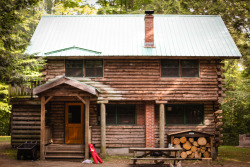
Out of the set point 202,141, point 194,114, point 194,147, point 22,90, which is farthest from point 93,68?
point 202,141

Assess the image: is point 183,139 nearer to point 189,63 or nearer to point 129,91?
point 129,91

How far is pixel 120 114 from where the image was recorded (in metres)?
15.7

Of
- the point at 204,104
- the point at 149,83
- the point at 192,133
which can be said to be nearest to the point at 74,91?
the point at 149,83

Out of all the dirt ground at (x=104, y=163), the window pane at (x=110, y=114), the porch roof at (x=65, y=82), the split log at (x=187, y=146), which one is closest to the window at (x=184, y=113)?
the split log at (x=187, y=146)

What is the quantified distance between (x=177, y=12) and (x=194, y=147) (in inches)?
573

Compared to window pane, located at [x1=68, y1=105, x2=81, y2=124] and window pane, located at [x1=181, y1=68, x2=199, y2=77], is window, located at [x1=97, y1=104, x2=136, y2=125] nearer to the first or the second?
window pane, located at [x1=68, y1=105, x2=81, y2=124]

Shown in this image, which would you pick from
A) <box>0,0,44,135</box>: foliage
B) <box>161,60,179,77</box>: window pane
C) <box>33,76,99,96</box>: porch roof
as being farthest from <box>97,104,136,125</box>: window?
<box>0,0,44,135</box>: foliage

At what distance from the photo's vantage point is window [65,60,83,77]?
15.3 meters

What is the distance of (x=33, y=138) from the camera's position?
16016 millimetres

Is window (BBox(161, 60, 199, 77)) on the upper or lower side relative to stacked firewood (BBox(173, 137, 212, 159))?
upper

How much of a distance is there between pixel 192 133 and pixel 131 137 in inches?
129

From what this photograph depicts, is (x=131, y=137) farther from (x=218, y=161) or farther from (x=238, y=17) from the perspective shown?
(x=238, y=17)

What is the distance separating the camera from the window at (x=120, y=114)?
51.3ft

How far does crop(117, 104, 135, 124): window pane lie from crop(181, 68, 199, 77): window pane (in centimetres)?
334
